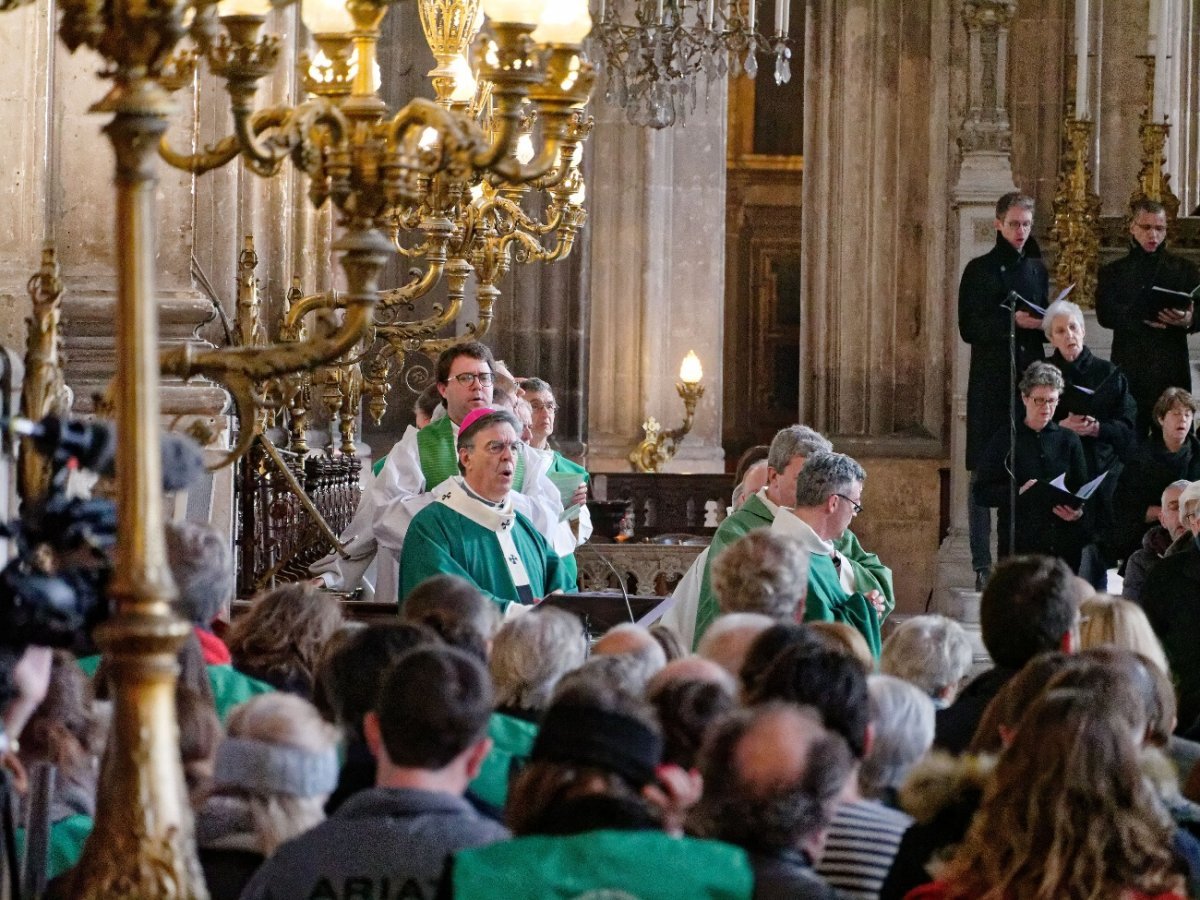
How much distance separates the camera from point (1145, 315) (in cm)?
1517

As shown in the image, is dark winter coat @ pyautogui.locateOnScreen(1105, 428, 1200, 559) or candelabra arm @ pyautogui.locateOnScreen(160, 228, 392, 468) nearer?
candelabra arm @ pyautogui.locateOnScreen(160, 228, 392, 468)

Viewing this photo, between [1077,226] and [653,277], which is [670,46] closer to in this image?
[1077,226]

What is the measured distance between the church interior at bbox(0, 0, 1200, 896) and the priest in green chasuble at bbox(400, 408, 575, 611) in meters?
0.66

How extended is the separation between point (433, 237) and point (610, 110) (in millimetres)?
11840

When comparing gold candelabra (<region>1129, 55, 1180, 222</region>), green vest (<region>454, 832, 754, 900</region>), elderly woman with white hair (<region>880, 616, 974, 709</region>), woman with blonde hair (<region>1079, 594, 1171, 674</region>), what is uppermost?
gold candelabra (<region>1129, 55, 1180, 222</region>)

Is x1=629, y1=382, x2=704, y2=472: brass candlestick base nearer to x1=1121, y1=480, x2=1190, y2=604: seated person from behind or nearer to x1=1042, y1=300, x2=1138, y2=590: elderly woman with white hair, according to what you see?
x1=1042, y1=300, x2=1138, y2=590: elderly woman with white hair

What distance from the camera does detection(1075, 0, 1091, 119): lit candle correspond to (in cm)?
1609

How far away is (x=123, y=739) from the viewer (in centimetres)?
368

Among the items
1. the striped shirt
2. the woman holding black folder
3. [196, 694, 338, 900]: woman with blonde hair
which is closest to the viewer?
[196, 694, 338, 900]: woman with blonde hair

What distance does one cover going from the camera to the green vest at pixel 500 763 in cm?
489

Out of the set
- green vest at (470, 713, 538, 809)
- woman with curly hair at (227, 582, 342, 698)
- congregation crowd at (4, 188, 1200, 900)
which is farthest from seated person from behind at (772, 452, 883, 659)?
green vest at (470, 713, 538, 809)

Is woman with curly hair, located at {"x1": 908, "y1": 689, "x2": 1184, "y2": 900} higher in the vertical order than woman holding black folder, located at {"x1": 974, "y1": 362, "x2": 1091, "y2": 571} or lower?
higher

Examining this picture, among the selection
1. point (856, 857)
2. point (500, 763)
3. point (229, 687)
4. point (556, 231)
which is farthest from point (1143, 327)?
point (856, 857)

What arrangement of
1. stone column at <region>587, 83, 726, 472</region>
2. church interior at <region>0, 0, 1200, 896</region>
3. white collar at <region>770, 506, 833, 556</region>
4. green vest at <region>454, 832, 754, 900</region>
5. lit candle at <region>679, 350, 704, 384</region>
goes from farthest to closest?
stone column at <region>587, 83, 726, 472</region>
lit candle at <region>679, 350, 704, 384</region>
white collar at <region>770, 506, 833, 556</region>
church interior at <region>0, 0, 1200, 896</region>
green vest at <region>454, 832, 754, 900</region>
